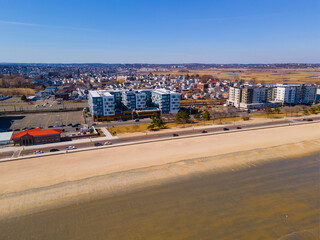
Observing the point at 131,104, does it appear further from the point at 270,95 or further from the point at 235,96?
the point at 270,95

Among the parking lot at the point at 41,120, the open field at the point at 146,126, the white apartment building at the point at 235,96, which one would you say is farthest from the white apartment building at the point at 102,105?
the white apartment building at the point at 235,96

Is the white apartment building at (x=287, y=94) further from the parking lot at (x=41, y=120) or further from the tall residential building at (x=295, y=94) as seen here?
the parking lot at (x=41, y=120)

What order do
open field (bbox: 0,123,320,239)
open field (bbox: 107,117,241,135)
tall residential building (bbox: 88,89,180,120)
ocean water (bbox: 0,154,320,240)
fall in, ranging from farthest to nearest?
tall residential building (bbox: 88,89,180,120)
open field (bbox: 107,117,241,135)
open field (bbox: 0,123,320,239)
ocean water (bbox: 0,154,320,240)

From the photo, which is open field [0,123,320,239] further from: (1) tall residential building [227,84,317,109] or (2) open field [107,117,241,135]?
(1) tall residential building [227,84,317,109]

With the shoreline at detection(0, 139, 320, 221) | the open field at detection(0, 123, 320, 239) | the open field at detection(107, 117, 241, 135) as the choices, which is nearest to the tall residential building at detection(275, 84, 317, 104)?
the open field at detection(107, 117, 241, 135)

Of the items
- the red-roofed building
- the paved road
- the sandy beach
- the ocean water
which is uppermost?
the red-roofed building

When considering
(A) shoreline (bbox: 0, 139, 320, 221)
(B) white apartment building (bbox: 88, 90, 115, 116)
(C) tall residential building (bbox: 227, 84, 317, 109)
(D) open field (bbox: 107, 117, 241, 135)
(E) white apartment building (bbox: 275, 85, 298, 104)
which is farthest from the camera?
(E) white apartment building (bbox: 275, 85, 298, 104)
